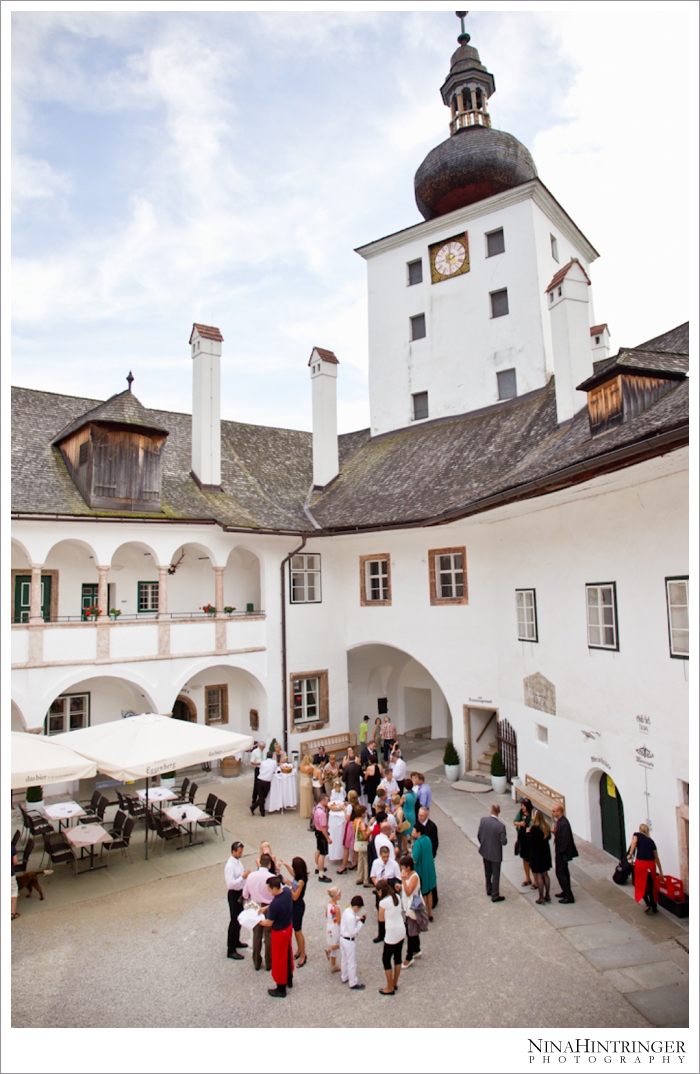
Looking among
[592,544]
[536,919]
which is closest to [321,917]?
[536,919]

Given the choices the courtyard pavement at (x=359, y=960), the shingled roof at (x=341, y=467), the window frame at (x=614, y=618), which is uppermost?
the shingled roof at (x=341, y=467)

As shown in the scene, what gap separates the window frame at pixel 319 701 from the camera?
20.4 meters

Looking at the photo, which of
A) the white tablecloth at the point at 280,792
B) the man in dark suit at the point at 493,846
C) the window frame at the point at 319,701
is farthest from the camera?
the window frame at the point at 319,701

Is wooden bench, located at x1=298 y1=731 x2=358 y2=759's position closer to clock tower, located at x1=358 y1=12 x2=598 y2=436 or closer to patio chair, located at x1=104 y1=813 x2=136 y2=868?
patio chair, located at x1=104 y1=813 x2=136 y2=868

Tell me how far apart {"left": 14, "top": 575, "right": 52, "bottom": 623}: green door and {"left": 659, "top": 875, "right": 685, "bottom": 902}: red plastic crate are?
49.0 feet

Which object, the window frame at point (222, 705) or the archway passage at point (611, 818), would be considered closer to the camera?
Result: the archway passage at point (611, 818)

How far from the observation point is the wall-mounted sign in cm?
1054

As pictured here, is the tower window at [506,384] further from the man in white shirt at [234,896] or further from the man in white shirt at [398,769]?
the man in white shirt at [234,896]

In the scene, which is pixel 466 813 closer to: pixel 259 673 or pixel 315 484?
pixel 259 673

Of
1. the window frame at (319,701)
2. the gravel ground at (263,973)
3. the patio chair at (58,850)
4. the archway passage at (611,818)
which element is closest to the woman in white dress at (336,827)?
the gravel ground at (263,973)

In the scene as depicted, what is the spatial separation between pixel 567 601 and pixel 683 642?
349 centimetres

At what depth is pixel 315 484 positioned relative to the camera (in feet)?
77.5

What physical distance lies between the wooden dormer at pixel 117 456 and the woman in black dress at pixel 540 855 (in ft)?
41.9

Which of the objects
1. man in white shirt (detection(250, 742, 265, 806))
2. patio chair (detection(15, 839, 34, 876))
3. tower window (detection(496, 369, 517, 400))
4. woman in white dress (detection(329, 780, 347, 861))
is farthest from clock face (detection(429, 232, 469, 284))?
patio chair (detection(15, 839, 34, 876))
